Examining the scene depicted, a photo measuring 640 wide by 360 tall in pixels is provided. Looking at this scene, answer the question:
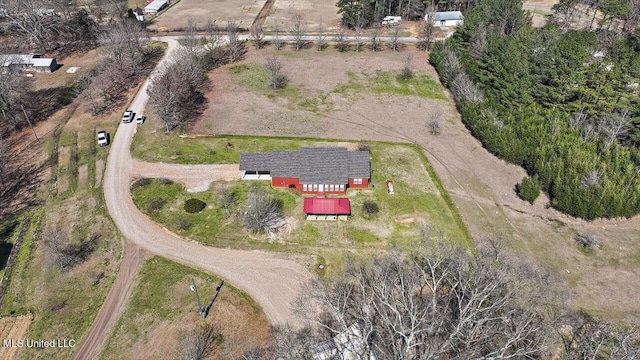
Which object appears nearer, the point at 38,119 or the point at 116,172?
the point at 116,172

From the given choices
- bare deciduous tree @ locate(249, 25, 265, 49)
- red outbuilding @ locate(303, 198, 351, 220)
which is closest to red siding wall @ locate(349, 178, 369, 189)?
red outbuilding @ locate(303, 198, 351, 220)

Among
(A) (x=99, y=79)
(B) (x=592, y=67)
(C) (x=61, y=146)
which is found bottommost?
(C) (x=61, y=146)

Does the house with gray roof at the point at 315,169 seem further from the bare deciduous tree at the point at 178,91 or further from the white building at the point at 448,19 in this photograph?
the white building at the point at 448,19

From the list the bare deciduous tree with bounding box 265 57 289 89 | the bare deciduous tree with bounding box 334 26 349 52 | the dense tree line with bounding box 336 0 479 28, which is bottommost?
the bare deciduous tree with bounding box 265 57 289 89

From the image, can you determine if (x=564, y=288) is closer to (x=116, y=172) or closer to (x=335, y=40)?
(x=116, y=172)

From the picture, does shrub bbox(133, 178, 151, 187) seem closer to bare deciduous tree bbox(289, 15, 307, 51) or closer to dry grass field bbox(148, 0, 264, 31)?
bare deciduous tree bbox(289, 15, 307, 51)

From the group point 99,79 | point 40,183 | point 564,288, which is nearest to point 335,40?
point 99,79
